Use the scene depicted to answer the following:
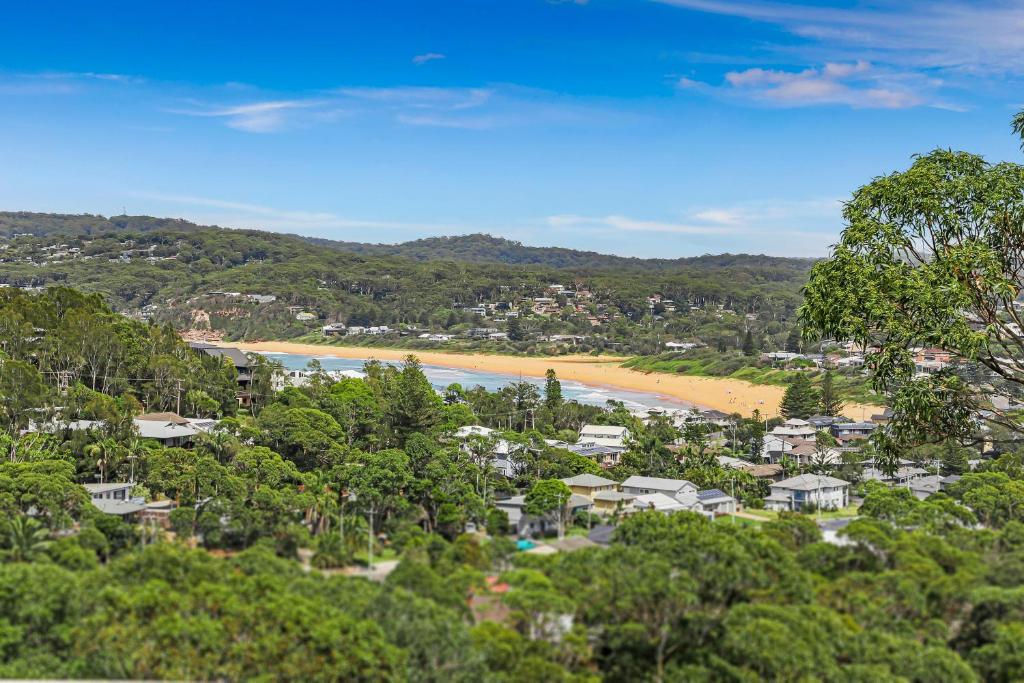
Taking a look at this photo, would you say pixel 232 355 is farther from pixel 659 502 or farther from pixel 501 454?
pixel 659 502

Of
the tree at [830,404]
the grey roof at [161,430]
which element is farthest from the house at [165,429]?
the tree at [830,404]

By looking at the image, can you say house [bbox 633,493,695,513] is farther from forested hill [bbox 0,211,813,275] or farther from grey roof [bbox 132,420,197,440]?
forested hill [bbox 0,211,813,275]

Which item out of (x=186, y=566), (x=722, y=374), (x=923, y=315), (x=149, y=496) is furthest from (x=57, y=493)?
(x=722, y=374)

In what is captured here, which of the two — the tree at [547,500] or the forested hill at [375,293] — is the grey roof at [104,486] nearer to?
the tree at [547,500]

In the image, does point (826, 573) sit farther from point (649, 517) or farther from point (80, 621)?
point (80, 621)

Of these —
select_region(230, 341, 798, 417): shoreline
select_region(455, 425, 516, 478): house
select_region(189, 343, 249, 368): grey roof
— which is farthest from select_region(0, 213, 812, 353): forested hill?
select_region(455, 425, 516, 478): house
